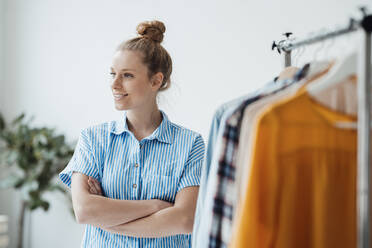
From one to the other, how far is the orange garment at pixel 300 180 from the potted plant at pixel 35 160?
2415 mm

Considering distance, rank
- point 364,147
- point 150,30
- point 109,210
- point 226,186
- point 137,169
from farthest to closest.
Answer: point 150,30 < point 137,169 < point 109,210 < point 226,186 < point 364,147

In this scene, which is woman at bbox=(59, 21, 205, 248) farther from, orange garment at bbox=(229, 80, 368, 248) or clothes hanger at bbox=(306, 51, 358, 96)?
clothes hanger at bbox=(306, 51, 358, 96)

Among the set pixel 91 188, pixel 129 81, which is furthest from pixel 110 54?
pixel 91 188

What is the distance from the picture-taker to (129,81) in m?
1.47

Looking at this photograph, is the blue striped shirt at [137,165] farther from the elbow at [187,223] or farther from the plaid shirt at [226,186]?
the plaid shirt at [226,186]

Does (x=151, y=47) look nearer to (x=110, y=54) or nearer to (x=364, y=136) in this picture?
(x=364, y=136)

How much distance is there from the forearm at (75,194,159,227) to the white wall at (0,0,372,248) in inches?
32.0

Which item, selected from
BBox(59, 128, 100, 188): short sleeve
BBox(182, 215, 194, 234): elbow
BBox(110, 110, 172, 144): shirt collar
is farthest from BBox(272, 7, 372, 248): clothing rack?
BBox(59, 128, 100, 188): short sleeve

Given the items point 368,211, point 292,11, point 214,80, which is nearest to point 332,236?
point 368,211

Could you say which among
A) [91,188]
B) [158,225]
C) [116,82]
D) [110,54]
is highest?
[110,54]

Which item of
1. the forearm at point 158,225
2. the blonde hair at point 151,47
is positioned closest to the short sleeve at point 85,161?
the forearm at point 158,225

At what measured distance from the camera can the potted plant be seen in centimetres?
304

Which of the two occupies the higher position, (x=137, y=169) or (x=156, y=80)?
(x=156, y=80)

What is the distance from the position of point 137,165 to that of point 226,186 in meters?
0.60
